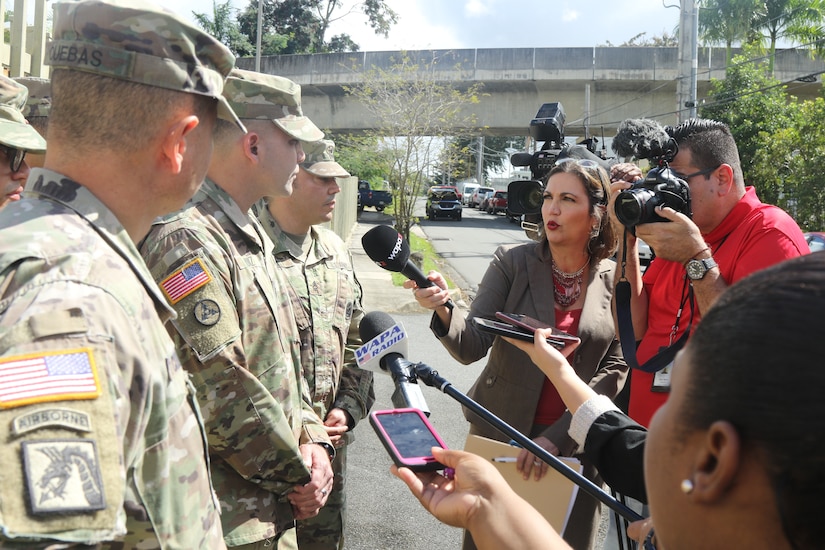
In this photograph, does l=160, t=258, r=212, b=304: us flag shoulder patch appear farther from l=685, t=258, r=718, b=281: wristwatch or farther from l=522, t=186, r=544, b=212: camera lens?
l=522, t=186, r=544, b=212: camera lens

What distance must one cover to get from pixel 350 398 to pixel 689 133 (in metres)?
1.84

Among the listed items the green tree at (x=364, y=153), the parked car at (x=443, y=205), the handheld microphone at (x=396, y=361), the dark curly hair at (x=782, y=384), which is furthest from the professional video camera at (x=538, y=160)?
the parked car at (x=443, y=205)

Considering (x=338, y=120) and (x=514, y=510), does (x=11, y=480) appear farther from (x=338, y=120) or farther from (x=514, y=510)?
(x=338, y=120)

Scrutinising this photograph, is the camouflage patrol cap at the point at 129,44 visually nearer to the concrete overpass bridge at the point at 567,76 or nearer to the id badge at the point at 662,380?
the id badge at the point at 662,380

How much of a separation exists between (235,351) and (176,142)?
943 mm

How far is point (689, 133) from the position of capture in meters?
3.03

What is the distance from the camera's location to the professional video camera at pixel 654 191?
278 cm

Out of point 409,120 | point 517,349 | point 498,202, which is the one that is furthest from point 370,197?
point 517,349

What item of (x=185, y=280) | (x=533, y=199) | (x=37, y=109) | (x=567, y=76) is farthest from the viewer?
(x=567, y=76)

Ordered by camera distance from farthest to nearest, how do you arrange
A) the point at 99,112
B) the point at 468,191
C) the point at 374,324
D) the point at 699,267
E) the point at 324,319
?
the point at 468,191 < the point at 324,319 < the point at 699,267 < the point at 374,324 < the point at 99,112

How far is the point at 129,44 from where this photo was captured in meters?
1.42

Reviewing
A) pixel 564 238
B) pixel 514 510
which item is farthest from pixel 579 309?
pixel 514 510

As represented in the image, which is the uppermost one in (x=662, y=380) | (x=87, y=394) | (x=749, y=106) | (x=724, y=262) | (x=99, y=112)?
(x=749, y=106)

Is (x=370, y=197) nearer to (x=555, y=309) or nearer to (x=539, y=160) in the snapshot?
(x=539, y=160)
